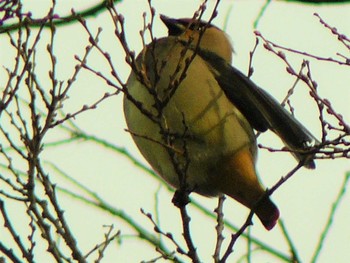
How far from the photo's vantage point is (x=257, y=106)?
4.79 meters

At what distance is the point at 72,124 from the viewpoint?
7.20 m

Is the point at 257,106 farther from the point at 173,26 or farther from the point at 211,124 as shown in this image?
the point at 173,26

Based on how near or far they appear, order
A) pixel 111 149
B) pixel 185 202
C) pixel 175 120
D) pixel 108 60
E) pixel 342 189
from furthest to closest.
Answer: pixel 111 149 < pixel 342 189 < pixel 175 120 < pixel 185 202 < pixel 108 60

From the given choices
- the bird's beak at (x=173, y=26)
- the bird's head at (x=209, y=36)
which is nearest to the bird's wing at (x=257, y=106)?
the bird's head at (x=209, y=36)

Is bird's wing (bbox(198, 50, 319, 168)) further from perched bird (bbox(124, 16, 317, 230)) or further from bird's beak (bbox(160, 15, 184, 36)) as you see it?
bird's beak (bbox(160, 15, 184, 36))

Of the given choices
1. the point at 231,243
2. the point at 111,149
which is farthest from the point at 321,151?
the point at 111,149

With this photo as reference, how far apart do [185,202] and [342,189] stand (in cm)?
127

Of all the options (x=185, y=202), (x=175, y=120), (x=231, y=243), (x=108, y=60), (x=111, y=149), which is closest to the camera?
(x=108, y=60)

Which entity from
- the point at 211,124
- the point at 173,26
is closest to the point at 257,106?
the point at 211,124

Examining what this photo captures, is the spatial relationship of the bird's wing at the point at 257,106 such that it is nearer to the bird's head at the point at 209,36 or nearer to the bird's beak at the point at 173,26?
the bird's head at the point at 209,36

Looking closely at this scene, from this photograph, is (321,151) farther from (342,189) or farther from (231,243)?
(342,189)

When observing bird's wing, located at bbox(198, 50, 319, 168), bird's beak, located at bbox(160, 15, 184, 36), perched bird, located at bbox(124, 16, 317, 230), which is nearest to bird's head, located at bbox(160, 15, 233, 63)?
bird's beak, located at bbox(160, 15, 184, 36)

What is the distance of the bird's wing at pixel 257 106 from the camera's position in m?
4.32

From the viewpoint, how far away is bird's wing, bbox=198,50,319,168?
432 centimetres
